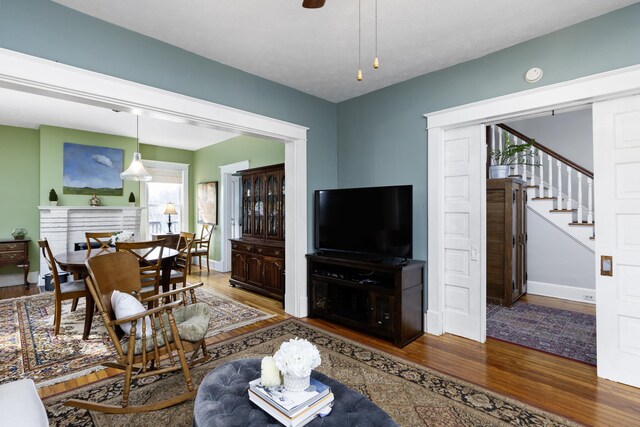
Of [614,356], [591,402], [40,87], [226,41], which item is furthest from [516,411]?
[40,87]

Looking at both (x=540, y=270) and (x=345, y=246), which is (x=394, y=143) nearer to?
(x=345, y=246)

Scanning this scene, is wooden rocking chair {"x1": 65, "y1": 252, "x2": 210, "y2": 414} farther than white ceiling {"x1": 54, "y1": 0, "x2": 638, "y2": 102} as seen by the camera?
No

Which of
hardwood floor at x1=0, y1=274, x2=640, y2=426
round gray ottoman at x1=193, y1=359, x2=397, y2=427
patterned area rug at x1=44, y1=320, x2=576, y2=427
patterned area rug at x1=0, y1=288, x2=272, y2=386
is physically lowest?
hardwood floor at x1=0, y1=274, x2=640, y2=426

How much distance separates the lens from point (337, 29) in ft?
8.80

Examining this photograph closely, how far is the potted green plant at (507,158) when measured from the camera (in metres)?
4.42

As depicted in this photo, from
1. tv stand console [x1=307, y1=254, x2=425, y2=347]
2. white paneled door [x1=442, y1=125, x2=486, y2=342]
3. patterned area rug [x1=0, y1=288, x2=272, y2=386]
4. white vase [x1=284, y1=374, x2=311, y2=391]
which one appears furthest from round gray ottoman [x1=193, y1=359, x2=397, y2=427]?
white paneled door [x1=442, y1=125, x2=486, y2=342]

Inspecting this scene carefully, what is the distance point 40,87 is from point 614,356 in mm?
4793

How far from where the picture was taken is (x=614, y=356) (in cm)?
249

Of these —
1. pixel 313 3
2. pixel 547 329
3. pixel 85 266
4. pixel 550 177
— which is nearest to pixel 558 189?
pixel 550 177

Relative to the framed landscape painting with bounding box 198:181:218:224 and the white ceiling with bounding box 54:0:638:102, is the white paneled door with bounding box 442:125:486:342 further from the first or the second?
the framed landscape painting with bounding box 198:181:218:224

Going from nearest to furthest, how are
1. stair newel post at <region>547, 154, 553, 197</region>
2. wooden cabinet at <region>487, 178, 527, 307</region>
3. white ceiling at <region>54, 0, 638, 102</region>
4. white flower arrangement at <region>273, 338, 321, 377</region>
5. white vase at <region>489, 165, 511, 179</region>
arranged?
white flower arrangement at <region>273, 338, 321, 377</region> < white ceiling at <region>54, 0, 638, 102</region> < wooden cabinet at <region>487, 178, 527, 307</region> < white vase at <region>489, 165, 511, 179</region> < stair newel post at <region>547, 154, 553, 197</region>

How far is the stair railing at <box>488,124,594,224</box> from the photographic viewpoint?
16.0 ft

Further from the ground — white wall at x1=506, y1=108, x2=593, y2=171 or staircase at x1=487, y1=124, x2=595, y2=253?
white wall at x1=506, y1=108, x2=593, y2=171

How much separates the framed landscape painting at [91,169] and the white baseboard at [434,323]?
631 centimetres
